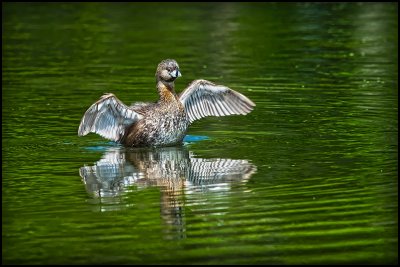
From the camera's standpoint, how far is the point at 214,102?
14898 mm

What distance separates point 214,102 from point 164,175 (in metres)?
3.01

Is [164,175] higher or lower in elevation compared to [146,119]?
lower

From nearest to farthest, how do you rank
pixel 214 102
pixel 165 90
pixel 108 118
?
pixel 108 118, pixel 165 90, pixel 214 102

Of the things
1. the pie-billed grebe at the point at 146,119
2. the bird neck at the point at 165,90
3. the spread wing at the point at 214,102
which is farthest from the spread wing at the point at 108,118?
the spread wing at the point at 214,102

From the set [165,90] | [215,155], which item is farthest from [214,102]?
[215,155]

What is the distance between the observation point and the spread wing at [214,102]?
1477cm

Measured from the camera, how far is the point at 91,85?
59.5 feet

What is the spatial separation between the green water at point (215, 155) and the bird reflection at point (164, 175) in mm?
25

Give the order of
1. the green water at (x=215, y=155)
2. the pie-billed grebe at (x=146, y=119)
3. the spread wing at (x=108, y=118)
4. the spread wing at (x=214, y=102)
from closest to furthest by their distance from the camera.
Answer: the green water at (x=215, y=155) < the spread wing at (x=108, y=118) < the pie-billed grebe at (x=146, y=119) < the spread wing at (x=214, y=102)

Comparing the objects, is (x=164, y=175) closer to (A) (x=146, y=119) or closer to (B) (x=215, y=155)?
(B) (x=215, y=155)

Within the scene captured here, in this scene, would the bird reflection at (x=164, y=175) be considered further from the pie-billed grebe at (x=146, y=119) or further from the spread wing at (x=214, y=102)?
the spread wing at (x=214, y=102)

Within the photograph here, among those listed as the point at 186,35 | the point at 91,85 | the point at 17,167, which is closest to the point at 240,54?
the point at 186,35

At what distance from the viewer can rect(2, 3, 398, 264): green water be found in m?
9.23

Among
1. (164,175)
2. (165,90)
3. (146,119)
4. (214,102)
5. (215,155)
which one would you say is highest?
(165,90)
